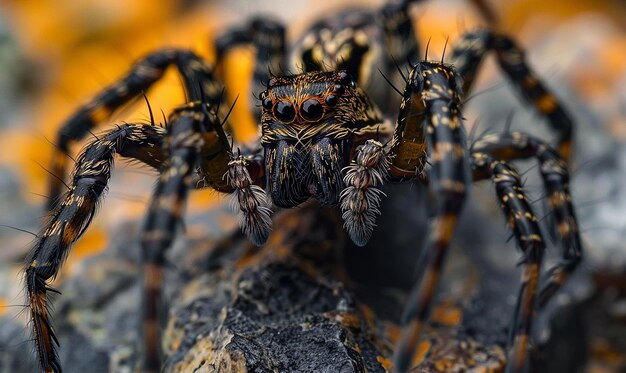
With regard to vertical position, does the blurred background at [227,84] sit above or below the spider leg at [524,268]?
above

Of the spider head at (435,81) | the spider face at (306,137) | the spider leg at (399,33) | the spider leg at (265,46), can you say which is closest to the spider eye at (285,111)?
the spider face at (306,137)

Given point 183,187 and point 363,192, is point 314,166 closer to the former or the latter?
point 363,192

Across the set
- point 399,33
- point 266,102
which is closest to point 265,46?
point 399,33

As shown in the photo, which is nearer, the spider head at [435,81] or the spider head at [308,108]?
the spider head at [435,81]

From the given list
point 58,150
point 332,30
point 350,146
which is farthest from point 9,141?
point 350,146

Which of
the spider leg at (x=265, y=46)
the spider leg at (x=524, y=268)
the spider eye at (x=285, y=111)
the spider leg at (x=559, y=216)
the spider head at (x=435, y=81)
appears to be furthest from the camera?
the spider leg at (x=265, y=46)

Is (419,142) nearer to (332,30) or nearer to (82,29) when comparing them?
(332,30)

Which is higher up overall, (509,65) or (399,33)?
(399,33)

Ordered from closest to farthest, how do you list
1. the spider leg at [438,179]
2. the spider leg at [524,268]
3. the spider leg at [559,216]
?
the spider leg at [438,179]
the spider leg at [524,268]
the spider leg at [559,216]

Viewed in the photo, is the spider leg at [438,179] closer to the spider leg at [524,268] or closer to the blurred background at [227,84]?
the spider leg at [524,268]
